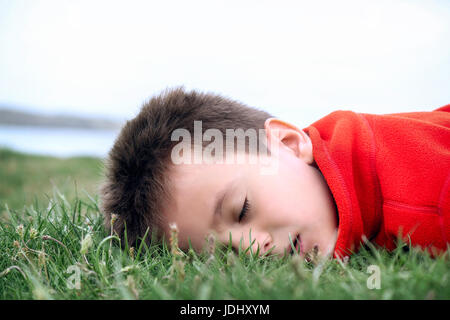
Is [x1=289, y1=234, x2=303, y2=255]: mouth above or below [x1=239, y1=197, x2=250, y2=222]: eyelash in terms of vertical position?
below

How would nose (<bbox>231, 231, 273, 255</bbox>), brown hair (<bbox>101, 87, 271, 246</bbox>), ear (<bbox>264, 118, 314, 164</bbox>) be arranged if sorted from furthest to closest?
ear (<bbox>264, 118, 314, 164</bbox>) → brown hair (<bbox>101, 87, 271, 246</bbox>) → nose (<bbox>231, 231, 273, 255</bbox>)

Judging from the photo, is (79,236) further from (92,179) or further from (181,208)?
(92,179)

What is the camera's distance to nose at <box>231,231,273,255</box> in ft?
5.37

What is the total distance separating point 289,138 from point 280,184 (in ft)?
1.26

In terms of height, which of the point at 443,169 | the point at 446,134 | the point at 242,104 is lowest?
the point at 443,169

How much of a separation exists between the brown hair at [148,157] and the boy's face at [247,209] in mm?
82

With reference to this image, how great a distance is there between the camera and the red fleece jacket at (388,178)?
5.54ft

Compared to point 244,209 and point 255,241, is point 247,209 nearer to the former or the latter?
point 244,209

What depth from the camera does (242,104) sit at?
7.57ft

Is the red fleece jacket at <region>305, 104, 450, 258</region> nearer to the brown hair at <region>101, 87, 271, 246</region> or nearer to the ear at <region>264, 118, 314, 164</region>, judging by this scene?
the ear at <region>264, 118, 314, 164</region>

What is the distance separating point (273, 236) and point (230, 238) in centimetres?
22

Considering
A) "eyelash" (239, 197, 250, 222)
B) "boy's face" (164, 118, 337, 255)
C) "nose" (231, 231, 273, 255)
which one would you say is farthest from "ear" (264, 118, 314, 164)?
"nose" (231, 231, 273, 255)

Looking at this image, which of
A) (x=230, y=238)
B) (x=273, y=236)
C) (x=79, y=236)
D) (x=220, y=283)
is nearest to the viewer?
(x=220, y=283)
